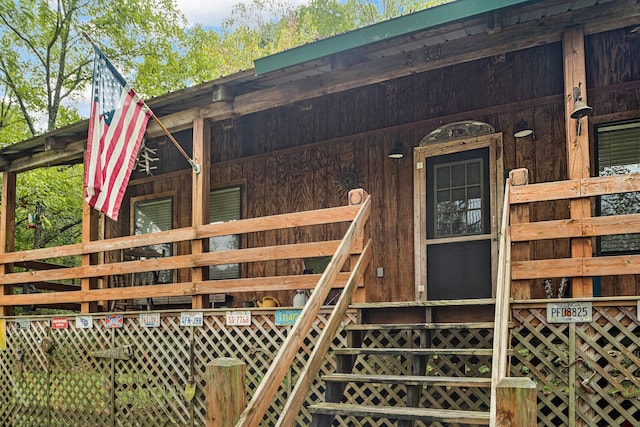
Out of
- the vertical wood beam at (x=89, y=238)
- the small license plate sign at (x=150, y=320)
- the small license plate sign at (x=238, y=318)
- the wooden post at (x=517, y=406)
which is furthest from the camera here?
the vertical wood beam at (x=89, y=238)

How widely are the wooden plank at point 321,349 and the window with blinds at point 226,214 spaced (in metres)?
3.88

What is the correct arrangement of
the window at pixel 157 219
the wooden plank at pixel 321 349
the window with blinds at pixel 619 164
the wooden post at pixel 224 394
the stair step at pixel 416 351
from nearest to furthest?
the wooden post at pixel 224 394, the wooden plank at pixel 321 349, the stair step at pixel 416 351, the window with blinds at pixel 619 164, the window at pixel 157 219

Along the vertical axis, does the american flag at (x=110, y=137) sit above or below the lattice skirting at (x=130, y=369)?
above

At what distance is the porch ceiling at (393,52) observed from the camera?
4.89 metres

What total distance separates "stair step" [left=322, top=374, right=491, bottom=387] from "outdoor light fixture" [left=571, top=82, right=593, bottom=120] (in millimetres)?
2287

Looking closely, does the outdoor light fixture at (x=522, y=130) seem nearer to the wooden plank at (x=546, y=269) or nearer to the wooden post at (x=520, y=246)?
the wooden post at (x=520, y=246)

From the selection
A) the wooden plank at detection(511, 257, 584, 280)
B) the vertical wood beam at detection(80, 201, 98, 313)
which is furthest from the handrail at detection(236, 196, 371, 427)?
the vertical wood beam at detection(80, 201, 98, 313)

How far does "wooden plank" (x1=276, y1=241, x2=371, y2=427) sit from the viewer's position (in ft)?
13.3

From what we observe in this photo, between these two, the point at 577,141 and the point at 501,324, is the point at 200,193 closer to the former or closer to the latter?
the point at 577,141

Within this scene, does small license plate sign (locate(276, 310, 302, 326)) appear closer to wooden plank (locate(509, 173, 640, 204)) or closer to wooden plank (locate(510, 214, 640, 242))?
wooden plank (locate(510, 214, 640, 242))

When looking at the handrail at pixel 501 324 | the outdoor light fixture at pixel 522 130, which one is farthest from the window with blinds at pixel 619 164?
the handrail at pixel 501 324

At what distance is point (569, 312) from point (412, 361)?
1310 millimetres

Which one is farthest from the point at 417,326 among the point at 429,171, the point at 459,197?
the point at 429,171

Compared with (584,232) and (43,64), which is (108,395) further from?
(43,64)
